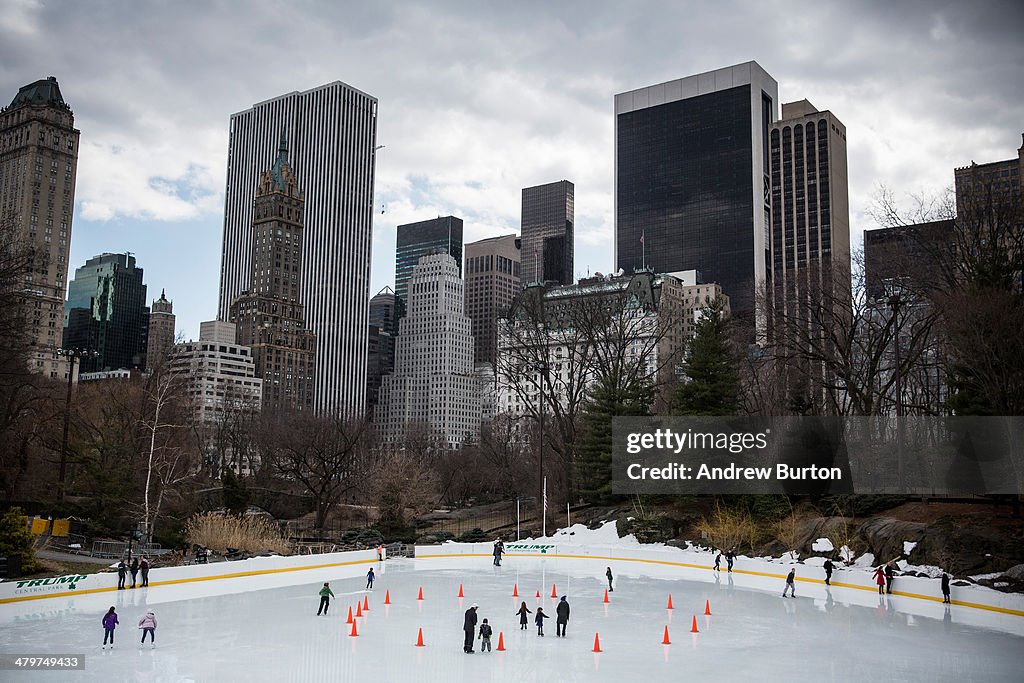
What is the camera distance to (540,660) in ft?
56.1

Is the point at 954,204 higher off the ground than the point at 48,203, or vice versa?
the point at 48,203

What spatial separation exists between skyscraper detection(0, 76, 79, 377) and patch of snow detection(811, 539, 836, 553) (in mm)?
30683

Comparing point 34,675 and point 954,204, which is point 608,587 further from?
point 954,204

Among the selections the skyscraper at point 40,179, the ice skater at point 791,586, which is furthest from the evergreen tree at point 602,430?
the skyscraper at point 40,179

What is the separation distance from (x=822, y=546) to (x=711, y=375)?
1359 cm

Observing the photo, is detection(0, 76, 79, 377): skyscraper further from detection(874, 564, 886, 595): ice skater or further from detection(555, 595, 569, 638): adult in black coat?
detection(874, 564, 886, 595): ice skater

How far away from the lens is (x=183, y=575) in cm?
2930

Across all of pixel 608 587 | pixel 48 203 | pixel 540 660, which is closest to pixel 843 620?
pixel 608 587

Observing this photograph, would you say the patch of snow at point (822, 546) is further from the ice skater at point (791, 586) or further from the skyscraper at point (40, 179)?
the skyscraper at point (40, 179)

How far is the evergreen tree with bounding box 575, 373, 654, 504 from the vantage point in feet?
159

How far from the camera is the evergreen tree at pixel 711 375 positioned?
149 ft

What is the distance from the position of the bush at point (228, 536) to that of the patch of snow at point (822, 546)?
2202cm

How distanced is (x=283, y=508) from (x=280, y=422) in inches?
759

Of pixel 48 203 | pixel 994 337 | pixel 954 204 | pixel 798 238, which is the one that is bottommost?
pixel 994 337
